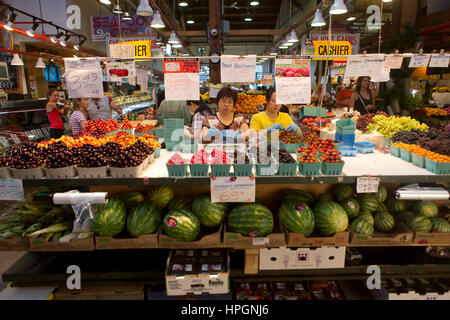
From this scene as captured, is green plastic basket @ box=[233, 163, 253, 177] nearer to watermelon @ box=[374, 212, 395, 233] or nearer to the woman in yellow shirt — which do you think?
watermelon @ box=[374, 212, 395, 233]

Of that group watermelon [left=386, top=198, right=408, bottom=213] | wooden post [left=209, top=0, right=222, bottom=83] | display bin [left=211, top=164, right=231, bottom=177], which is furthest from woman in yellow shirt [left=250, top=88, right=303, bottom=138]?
wooden post [left=209, top=0, right=222, bottom=83]

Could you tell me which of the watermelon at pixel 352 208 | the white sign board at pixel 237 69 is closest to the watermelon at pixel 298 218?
the watermelon at pixel 352 208

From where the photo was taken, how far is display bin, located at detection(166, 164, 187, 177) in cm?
211

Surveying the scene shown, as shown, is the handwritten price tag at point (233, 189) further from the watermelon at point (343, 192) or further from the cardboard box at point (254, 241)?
the watermelon at point (343, 192)

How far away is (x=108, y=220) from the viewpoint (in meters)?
2.25

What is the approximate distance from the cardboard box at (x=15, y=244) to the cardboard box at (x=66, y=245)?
43 millimetres

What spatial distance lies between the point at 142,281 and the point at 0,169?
1.36 m

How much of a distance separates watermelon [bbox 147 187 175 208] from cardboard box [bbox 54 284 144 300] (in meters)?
0.71

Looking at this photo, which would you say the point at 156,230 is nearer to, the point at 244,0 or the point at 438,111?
the point at 438,111

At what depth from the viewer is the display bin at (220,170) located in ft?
6.80

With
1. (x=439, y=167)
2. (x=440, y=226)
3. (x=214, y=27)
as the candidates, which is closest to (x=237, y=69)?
(x=439, y=167)

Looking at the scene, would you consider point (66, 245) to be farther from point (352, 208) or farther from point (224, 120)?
point (352, 208)

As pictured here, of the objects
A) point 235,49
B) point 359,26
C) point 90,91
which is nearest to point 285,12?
point 359,26

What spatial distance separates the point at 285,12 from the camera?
1717cm
